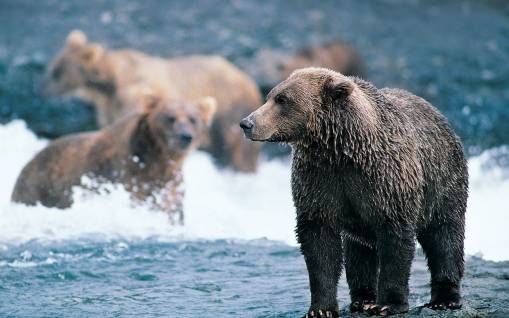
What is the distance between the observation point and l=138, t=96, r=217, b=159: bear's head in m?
11.6

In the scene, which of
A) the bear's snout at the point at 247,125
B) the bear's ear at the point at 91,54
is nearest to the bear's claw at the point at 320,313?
the bear's snout at the point at 247,125

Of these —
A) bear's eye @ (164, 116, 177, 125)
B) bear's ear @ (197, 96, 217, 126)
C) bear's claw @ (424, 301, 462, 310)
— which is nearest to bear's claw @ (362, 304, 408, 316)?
bear's claw @ (424, 301, 462, 310)

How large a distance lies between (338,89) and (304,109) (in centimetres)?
24

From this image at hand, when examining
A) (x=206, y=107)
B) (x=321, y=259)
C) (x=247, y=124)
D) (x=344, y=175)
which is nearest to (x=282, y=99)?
(x=247, y=124)

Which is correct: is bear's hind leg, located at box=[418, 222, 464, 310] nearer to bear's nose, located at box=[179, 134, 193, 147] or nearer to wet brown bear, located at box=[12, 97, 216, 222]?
wet brown bear, located at box=[12, 97, 216, 222]

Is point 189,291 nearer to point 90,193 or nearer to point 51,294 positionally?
point 51,294

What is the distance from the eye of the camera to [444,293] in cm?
704

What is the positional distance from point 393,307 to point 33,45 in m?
14.5

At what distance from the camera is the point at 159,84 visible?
51.4 ft

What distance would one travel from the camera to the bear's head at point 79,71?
1603cm

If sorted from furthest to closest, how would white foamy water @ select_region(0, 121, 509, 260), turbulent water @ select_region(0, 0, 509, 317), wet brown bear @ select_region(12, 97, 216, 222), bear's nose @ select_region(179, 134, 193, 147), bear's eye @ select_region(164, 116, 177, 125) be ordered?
1. bear's eye @ select_region(164, 116, 177, 125)
2. bear's nose @ select_region(179, 134, 193, 147)
3. wet brown bear @ select_region(12, 97, 216, 222)
4. white foamy water @ select_region(0, 121, 509, 260)
5. turbulent water @ select_region(0, 0, 509, 317)

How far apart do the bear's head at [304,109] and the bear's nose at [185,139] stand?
4978mm

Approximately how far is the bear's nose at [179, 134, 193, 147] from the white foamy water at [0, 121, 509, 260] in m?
0.83

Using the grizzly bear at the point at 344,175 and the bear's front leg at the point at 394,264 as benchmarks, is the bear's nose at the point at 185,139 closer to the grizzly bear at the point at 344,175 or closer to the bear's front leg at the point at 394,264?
the grizzly bear at the point at 344,175
